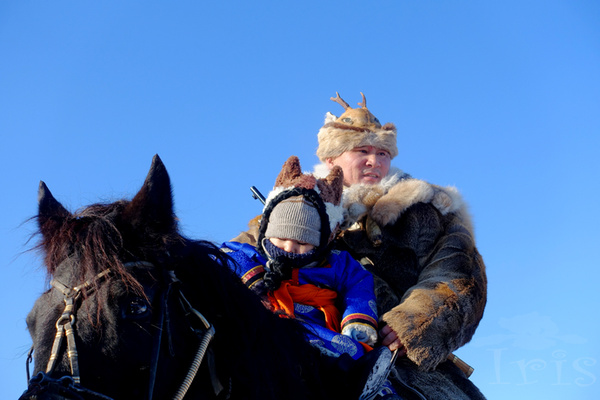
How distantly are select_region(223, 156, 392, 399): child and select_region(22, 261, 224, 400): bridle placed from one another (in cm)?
118

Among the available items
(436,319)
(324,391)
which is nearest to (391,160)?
(436,319)

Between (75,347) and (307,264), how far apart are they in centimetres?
229

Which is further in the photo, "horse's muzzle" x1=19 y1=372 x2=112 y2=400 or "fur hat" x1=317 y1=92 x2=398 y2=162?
"fur hat" x1=317 y1=92 x2=398 y2=162

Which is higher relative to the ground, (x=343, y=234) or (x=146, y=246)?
(x=343, y=234)

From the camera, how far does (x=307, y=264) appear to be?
4258 millimetres

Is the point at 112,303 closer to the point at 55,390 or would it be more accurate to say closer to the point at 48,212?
the point at 55,390

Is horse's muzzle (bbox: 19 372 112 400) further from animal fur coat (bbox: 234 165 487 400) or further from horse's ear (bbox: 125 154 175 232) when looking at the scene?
animal fur coat (bbox: 234 165 487 400)

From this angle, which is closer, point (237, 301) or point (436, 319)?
point (237, 301)

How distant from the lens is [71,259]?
7.83 feet

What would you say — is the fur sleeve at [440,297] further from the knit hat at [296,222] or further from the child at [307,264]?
the knit hat at [296,222]

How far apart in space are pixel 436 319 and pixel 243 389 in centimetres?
211

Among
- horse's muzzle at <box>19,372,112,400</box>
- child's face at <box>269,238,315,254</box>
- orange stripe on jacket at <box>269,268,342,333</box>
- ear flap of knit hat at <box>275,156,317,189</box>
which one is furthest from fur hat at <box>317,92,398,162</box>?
horse's muzzle at <box>19,372,112,400</box>

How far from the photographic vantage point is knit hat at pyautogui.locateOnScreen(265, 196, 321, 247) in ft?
13.3

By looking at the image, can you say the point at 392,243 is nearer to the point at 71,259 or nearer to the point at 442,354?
the point at 442,354
